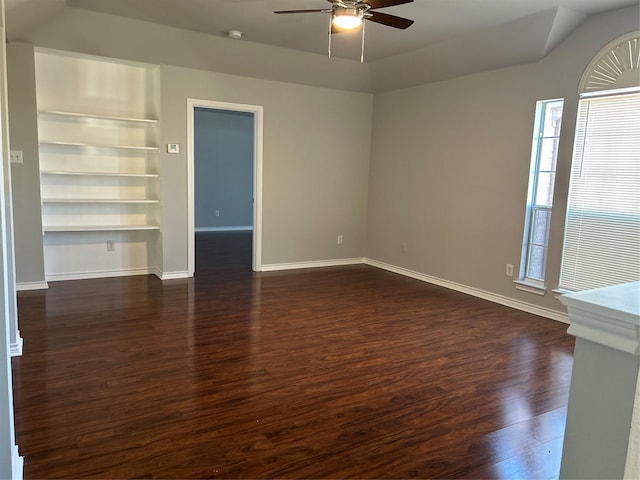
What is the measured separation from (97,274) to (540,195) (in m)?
5.07

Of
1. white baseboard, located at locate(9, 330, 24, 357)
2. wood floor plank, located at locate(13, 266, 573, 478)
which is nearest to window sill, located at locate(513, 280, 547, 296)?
wood floor plank, located at locate(13, 266, 573, 478)

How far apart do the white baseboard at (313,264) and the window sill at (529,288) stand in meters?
2.62

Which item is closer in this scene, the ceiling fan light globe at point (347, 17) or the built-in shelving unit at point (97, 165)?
the ceiling fan light globe at point (347, 17)

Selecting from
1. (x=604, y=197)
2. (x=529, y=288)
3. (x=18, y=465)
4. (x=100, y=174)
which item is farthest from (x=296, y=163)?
(x=18, y=465)

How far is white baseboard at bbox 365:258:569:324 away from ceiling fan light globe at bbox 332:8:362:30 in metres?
2.94

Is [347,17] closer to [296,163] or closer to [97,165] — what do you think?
[296,163]

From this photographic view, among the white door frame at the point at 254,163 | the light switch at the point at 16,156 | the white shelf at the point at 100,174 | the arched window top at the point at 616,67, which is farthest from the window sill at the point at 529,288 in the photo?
the light switch at the point at 16,156

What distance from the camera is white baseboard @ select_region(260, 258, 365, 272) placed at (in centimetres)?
621

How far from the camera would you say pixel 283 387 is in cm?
281

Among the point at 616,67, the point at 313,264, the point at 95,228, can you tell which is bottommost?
the point at 313,264

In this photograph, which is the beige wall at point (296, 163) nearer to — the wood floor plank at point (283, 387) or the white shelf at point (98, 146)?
the white shelf at point (98, 146)

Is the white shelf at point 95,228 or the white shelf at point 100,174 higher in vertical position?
the white shelf at point 100,174

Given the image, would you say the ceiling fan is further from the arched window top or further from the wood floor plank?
the wood floor plank

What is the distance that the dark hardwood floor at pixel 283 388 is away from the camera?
210 centimetres
